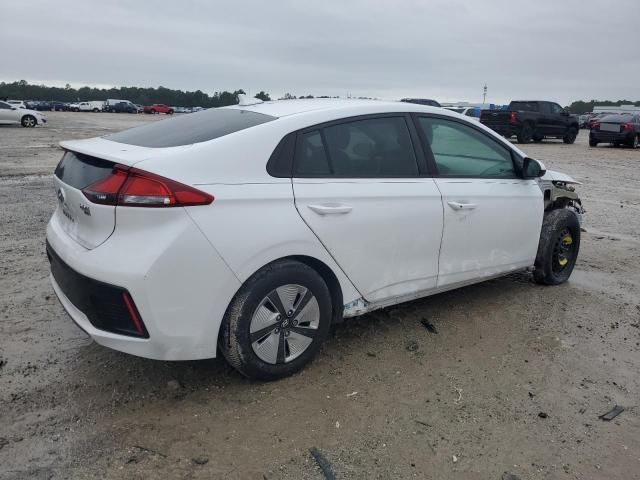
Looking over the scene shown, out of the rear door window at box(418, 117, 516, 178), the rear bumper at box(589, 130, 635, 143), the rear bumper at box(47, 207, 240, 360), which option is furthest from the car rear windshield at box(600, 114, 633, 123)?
the rear bumper at box(47, 207, 240, 360)

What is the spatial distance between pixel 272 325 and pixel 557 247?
3.10 meters

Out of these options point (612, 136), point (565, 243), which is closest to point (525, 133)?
point (612, 136)

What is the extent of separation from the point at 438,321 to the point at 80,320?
2.52 m

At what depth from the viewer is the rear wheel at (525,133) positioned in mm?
24141

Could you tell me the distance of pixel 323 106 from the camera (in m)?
3.53

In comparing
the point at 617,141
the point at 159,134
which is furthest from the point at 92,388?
the point at 617,141

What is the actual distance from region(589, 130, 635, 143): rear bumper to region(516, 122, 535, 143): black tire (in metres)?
2.71

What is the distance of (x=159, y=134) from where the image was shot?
10.9 ft

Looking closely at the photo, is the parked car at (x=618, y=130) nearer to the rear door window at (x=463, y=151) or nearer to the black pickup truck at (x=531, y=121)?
the black pickup truck at (x=531, y=121)

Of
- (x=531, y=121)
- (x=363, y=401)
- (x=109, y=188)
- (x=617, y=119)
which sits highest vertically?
(x=617, y=119)

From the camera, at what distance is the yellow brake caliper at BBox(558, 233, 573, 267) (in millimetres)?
5004

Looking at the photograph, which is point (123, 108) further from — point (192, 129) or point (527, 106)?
point (192, 129)

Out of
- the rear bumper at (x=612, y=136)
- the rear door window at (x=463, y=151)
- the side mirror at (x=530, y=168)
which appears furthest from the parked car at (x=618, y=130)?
the rear door window at (x=463, y=151)

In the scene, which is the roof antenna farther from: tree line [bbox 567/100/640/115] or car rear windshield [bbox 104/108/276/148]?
tree line [bbox 567/100/640/115]
